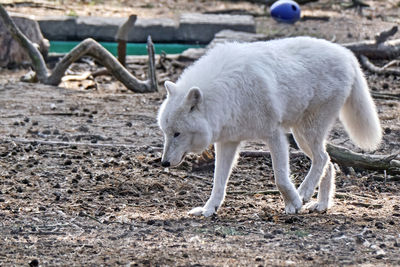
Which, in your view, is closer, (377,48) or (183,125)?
(183,125)

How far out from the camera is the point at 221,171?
583 cm

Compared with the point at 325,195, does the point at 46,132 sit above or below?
below

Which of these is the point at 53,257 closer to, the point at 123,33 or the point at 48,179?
the point at 48,179

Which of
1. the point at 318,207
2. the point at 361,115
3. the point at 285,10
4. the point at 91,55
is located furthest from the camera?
the point at 285,10

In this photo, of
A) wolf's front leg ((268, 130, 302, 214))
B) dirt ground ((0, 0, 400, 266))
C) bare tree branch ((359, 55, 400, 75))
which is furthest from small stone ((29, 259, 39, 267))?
bare tree branch ((359, 55, 400, 75))

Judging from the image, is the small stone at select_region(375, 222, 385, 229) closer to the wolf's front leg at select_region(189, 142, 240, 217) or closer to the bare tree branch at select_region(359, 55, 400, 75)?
the wolf's front leg at select_region(189, 142, 240, 217)

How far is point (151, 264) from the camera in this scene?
4.40 m

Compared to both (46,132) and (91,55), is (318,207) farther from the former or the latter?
(91,55)

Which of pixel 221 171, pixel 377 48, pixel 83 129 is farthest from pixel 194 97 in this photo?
pixel 377 48

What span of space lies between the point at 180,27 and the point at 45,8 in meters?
3.51

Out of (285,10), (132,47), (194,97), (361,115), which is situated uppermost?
(194,97)

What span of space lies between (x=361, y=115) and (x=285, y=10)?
8778 millimetres

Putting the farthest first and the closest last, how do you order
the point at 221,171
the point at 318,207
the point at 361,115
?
the point at 361,115 → the point at 318,207 → the point at 221,171

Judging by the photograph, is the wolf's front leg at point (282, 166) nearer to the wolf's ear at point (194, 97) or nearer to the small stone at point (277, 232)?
the small stone at point (277, 232)
